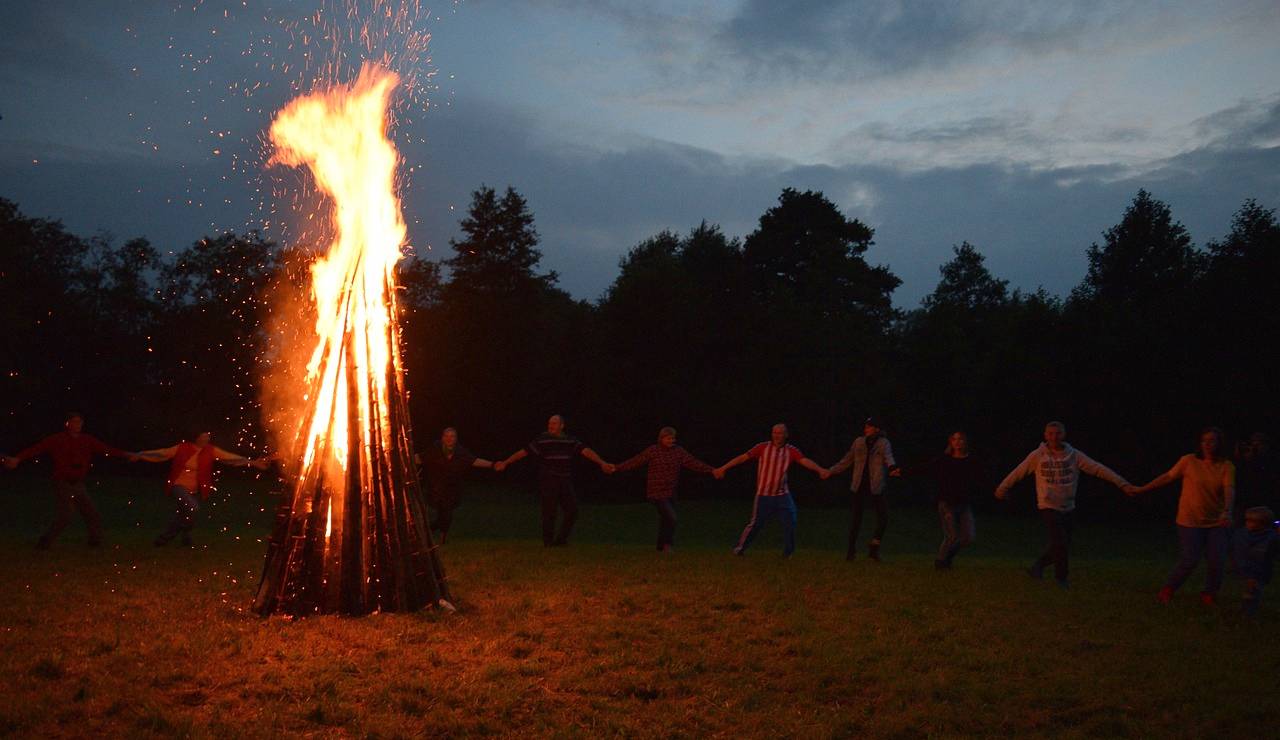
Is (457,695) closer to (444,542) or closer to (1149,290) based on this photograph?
(444,542)

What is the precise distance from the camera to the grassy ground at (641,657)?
→ 7281 millimetres

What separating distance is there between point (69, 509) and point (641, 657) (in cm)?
1070

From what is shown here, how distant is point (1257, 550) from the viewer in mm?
11633

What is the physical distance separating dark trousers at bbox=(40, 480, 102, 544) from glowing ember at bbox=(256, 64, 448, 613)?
6.61m

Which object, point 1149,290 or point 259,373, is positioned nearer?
point 1149,290

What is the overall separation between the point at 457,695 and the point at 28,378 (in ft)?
152

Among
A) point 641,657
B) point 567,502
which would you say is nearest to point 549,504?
point 567,502

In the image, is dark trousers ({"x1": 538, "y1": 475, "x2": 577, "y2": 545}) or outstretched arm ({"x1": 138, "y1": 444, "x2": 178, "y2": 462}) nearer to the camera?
outstretched arm ({"x1": 138, "y1": 444, "x2": 178, "y2": 462})

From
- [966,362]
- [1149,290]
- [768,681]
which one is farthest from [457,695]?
[966,362]

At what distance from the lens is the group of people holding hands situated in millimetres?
11891

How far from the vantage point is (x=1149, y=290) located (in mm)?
51250

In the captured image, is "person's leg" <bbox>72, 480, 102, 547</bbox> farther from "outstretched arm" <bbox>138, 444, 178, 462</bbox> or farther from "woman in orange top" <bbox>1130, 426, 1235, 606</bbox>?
"woman in orange top" <bbox>1130, 426, 1235, 606</bbox>

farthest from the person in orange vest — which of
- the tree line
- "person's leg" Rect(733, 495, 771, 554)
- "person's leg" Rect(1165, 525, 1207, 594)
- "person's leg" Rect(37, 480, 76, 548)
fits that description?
the tree line

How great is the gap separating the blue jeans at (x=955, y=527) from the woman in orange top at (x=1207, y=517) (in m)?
2.95
